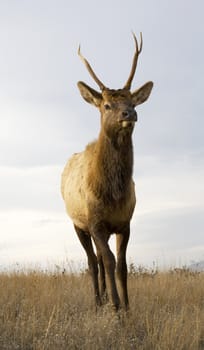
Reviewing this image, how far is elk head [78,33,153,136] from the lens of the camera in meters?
6.76

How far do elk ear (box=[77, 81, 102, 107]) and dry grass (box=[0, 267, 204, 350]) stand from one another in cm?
269

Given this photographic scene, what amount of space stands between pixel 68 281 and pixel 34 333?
417 cm

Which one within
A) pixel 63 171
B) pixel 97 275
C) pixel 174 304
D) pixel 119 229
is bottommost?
pixel 174 304

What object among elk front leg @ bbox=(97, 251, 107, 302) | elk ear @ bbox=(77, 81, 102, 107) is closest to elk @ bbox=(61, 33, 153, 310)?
elk ear @ bbox=(77, 81, 102, 107)

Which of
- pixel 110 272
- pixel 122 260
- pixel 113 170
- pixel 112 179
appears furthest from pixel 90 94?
pixel 110 272

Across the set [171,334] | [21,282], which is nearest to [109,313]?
[171,334]

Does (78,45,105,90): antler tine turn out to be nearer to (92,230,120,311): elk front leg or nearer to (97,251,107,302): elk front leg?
(92,230,120,311): elk front leg

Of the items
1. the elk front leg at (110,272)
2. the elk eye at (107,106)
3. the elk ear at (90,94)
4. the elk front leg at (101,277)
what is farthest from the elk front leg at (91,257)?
the elk eye at (107,106)

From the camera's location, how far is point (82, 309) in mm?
8258

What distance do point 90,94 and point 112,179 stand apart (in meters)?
1.21

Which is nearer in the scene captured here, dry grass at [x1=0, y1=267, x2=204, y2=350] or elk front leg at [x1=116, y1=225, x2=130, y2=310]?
dry grass at [x1=0, y1=267, x2=204, y2=350]

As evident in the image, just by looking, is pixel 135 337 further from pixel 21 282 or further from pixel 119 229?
pixel 21 282

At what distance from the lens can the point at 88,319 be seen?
680 centimetres

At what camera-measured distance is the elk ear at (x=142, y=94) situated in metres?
7.45
